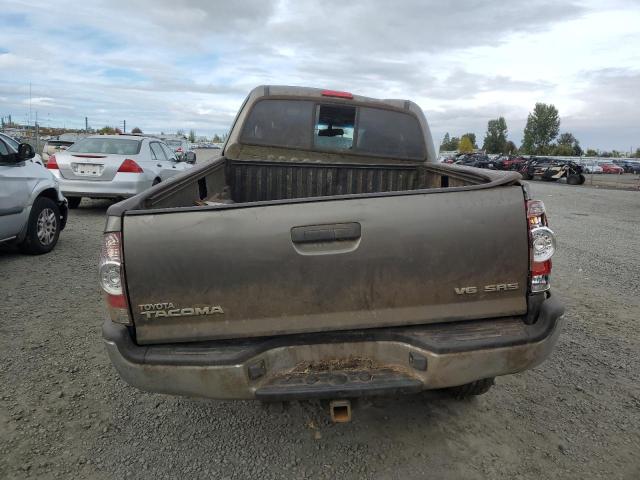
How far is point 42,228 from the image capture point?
6.60m

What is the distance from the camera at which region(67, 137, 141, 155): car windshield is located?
9930 mm

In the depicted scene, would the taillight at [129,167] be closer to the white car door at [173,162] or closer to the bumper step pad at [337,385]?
the white car door at [173,162]

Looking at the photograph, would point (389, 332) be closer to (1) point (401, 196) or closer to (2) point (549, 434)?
(1) point (401, 196)

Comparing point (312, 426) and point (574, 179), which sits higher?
point (574, 179)

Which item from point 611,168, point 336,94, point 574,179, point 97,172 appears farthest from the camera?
point 611,168

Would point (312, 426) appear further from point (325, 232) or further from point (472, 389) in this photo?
point (325, 232)

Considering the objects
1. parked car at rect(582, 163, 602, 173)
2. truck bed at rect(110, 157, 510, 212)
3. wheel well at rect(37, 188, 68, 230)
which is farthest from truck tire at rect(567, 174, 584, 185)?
wheel well at rect(37, 188, 68, 230)

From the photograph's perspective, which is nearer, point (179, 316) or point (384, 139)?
point (179, 316)

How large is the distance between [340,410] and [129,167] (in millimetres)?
8638

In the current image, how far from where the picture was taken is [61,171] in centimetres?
957

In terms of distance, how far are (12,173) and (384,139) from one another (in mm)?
4680

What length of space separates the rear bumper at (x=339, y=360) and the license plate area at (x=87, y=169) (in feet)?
26.6

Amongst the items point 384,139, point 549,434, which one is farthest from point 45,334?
point 549,434

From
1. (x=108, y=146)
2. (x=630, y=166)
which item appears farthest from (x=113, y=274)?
(x=630, y=166)
